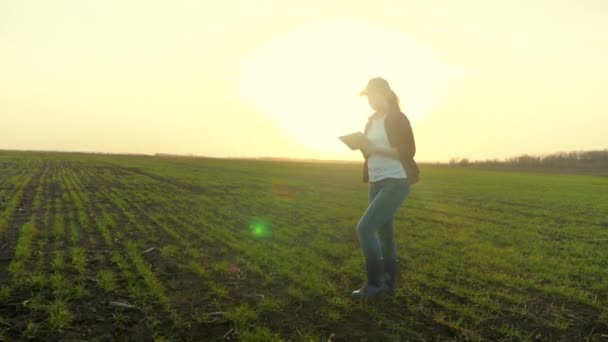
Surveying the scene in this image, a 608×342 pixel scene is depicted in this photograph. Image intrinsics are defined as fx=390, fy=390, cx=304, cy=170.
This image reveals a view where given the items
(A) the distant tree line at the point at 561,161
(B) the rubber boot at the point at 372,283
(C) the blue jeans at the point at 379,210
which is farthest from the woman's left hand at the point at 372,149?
(A) the distant tree line at the point at 561,161

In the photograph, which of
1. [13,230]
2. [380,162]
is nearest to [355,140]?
[380,162]

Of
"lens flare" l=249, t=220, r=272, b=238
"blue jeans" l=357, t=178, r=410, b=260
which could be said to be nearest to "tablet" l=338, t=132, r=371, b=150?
"blue jeans" l=357, t=178, r=410, b=260

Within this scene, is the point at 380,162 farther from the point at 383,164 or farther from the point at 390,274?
the point at 390,274

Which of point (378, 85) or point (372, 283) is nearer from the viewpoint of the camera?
point (378, 85)

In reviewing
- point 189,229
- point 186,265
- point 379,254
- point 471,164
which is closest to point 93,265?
point 186,265

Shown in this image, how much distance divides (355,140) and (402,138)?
22.2 inches

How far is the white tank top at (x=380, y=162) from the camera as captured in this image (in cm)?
475

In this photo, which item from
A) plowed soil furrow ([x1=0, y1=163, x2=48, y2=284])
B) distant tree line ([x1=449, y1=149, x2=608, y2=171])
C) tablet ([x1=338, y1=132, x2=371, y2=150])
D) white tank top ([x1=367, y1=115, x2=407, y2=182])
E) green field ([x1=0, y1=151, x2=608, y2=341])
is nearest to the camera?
green field ([x1=0, y1=151, x2=608, y2=341])

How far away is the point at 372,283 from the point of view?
16.8 feet

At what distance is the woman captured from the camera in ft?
15.4

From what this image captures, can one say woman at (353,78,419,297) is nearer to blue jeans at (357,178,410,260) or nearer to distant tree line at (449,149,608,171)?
blue jeans at (357,178,410,260)

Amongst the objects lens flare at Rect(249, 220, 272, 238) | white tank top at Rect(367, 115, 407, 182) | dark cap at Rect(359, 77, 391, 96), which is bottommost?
lens flare at Rect(249, 220, 272, 238)

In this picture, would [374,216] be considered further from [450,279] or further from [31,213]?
[31,213]

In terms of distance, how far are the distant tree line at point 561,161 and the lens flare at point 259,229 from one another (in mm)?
99689
